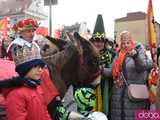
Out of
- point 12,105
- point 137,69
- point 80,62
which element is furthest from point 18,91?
point 137,69

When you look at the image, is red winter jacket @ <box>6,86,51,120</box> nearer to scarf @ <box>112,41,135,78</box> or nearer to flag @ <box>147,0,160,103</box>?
scarf @ <box>112,41,135,78</box>

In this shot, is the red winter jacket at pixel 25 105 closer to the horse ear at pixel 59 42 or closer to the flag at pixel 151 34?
the horse ear at pixel 59 42

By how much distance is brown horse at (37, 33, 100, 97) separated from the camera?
5023 millimetres

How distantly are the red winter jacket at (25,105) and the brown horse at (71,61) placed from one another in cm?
103

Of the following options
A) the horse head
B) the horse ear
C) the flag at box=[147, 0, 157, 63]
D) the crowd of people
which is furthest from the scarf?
the horse ear

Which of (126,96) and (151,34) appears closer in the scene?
(126,96)

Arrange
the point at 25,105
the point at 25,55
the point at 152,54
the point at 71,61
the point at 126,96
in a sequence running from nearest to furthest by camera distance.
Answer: the point at 25,105
the point at 25,55
the point at 71,61
the point at 126,96
the point at 152,54

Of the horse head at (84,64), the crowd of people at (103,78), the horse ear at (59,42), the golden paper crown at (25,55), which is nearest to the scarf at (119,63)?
the crowd of people at (103,78)

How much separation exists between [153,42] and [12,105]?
10.5ft

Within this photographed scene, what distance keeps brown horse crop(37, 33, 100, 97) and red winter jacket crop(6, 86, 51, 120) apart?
1033 mm

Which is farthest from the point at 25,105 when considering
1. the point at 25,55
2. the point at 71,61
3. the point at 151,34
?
the point at 151,34

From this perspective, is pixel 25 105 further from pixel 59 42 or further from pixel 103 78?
pixel 103 78

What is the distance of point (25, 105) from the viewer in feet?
12.3

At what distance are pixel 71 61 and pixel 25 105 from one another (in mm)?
1631
